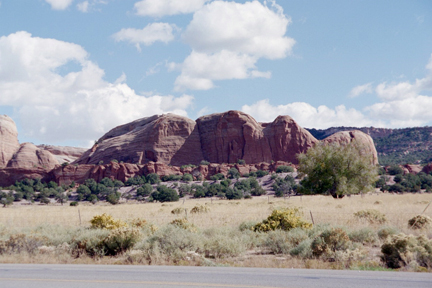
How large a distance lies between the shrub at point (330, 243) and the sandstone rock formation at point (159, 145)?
95351mm

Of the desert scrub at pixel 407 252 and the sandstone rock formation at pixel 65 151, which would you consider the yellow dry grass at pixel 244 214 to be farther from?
the sandstone rock formation at pixel 65 151

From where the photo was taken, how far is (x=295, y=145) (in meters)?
105

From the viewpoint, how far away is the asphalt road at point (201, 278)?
7.55m

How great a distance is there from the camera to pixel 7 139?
117 meters

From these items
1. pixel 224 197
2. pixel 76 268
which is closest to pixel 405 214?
pixel 76 268

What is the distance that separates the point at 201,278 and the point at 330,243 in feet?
15.2

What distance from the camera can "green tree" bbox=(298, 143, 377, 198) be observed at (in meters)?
31.6

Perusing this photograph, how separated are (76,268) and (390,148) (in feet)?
482

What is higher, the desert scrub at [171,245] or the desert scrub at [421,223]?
the desert scrub at [171,245]

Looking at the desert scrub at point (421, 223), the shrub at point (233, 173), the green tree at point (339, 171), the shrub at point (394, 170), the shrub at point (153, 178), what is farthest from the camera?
the shrub at point (233, 173)

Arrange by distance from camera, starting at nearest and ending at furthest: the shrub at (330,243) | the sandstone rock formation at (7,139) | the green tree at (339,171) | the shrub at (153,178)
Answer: the shrub at (330,243) < the green tree at (339,171) < the shrub at (153,178) < the sandstone rock formation at (7,139)

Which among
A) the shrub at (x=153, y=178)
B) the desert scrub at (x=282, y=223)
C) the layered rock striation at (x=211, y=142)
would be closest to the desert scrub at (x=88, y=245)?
the desert scrub at (x=282, y=223)

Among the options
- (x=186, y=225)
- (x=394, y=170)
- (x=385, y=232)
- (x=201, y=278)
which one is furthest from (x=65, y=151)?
(x=201, y=278)

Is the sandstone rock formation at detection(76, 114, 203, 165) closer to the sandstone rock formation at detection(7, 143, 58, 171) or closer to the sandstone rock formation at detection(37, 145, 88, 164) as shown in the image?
the sandstone rock formation at detection(7, 143, 58, 171)
